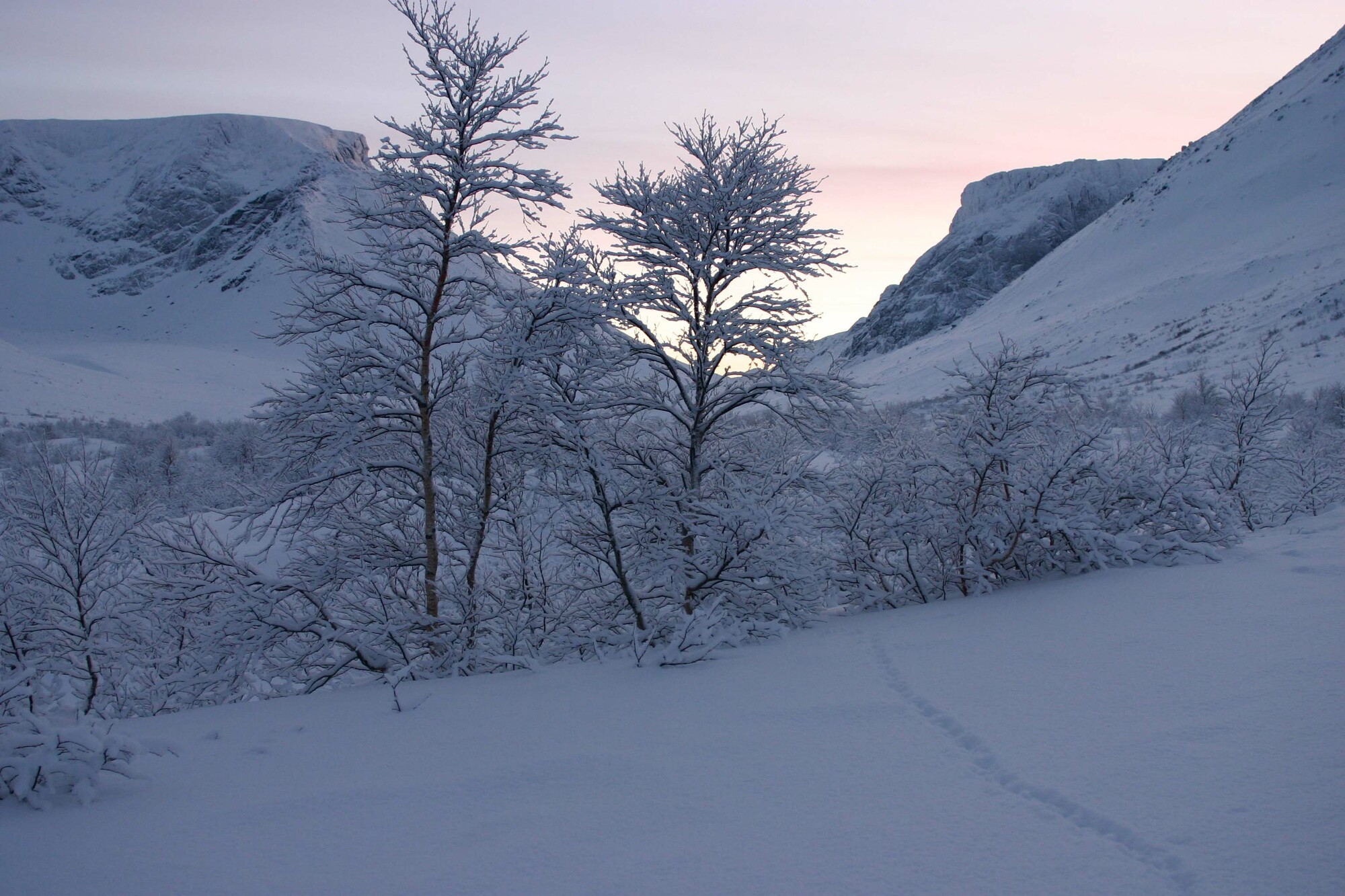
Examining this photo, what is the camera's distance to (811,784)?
2.91 m

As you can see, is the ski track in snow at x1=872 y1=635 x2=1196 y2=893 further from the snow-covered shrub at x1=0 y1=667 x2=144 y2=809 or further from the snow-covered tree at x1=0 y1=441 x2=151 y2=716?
the snow-covered tree at x1=0 y1=441 x2=151 y2=716

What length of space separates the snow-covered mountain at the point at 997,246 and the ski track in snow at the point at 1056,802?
140 metres

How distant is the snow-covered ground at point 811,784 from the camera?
226 centimetres

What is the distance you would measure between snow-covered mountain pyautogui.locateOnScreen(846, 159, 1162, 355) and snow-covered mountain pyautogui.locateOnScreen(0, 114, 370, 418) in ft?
362

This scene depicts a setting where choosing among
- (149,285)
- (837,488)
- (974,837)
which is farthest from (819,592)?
(149,285)

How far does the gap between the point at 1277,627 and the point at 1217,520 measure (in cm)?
334

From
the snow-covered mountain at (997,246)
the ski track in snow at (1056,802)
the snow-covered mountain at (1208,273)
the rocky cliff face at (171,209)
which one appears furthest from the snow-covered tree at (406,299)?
the rocky cliff face at (171,209)

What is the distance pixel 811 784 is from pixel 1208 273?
61147 millimetres

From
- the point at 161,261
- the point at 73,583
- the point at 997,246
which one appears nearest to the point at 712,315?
the point at 73,583

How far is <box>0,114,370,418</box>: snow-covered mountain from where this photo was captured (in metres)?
80.0

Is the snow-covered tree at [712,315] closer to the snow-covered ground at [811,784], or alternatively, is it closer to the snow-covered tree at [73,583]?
the snow-covered ground at [811,784]

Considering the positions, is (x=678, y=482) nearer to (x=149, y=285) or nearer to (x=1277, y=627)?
(x=1277, y=627)

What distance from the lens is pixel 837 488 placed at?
353 inches

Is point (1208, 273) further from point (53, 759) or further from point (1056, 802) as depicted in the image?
point (53, 759)
